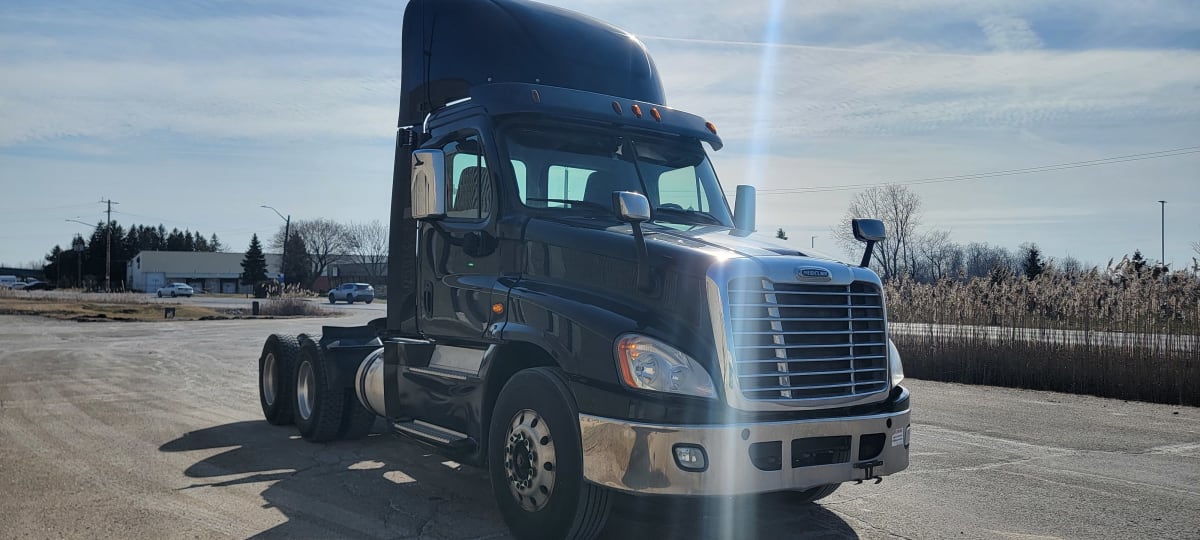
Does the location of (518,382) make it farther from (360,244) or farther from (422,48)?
(360,244)

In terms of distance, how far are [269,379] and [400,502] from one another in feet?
13.5

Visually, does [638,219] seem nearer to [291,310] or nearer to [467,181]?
[467,181]

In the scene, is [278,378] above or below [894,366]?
below

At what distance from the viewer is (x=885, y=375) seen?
5.22 meters

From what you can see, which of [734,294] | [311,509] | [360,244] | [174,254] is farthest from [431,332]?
[174,254]

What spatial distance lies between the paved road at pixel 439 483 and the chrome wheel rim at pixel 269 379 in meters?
0.33

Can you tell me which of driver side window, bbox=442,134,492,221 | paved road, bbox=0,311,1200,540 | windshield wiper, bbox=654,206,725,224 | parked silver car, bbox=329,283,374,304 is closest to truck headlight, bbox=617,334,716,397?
paved road, bbox=0,311,1200,540

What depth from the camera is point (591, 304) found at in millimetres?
4820

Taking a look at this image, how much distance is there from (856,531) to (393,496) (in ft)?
10.4

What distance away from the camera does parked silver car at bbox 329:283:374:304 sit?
196 ft

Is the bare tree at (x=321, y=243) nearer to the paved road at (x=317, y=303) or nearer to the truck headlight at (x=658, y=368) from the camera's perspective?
the paved road at (x=317, y=303)

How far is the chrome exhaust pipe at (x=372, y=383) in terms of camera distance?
739cm

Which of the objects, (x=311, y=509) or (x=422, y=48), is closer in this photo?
(x=311, y=509)

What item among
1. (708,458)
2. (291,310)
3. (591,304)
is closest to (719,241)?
(591,304)
